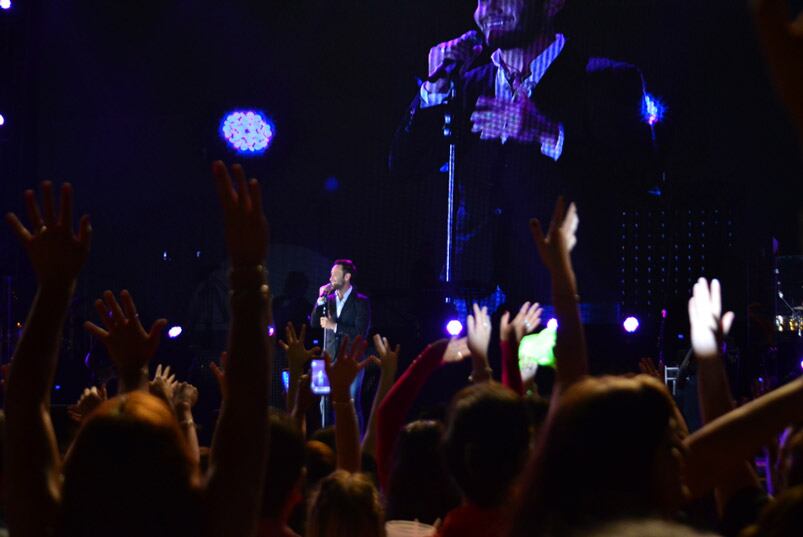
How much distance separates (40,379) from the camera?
1543 mm

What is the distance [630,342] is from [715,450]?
8.01 m

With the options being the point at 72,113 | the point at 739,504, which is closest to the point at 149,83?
the point at 72,113

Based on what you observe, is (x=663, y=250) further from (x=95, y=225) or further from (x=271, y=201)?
(x=95, y=225)

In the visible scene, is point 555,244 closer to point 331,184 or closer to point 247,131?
point 331,184

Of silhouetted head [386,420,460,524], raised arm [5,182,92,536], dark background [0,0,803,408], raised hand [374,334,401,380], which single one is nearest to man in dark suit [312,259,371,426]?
dark background [0,0,803,408]

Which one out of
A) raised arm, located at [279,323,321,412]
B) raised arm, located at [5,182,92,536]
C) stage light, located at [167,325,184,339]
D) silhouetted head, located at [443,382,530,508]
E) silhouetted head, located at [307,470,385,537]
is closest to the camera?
raised arm, located at [5,182,92,536]

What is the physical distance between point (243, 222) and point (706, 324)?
108 cm

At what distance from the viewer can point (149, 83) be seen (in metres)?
12.2

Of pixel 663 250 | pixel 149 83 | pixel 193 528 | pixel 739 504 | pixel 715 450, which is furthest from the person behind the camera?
pixel 149 83

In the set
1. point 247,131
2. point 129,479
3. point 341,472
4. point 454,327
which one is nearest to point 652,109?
point 454,327

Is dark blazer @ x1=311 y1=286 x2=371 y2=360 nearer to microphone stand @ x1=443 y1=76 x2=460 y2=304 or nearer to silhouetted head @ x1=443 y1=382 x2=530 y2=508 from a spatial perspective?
microphone stand @ x1=443 y1=76 x2=460 y2=304

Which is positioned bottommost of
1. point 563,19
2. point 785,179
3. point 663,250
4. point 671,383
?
point 671,383

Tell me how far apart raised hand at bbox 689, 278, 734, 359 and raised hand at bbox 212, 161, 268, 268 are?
99cm

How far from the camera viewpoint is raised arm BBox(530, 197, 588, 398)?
2023mm
